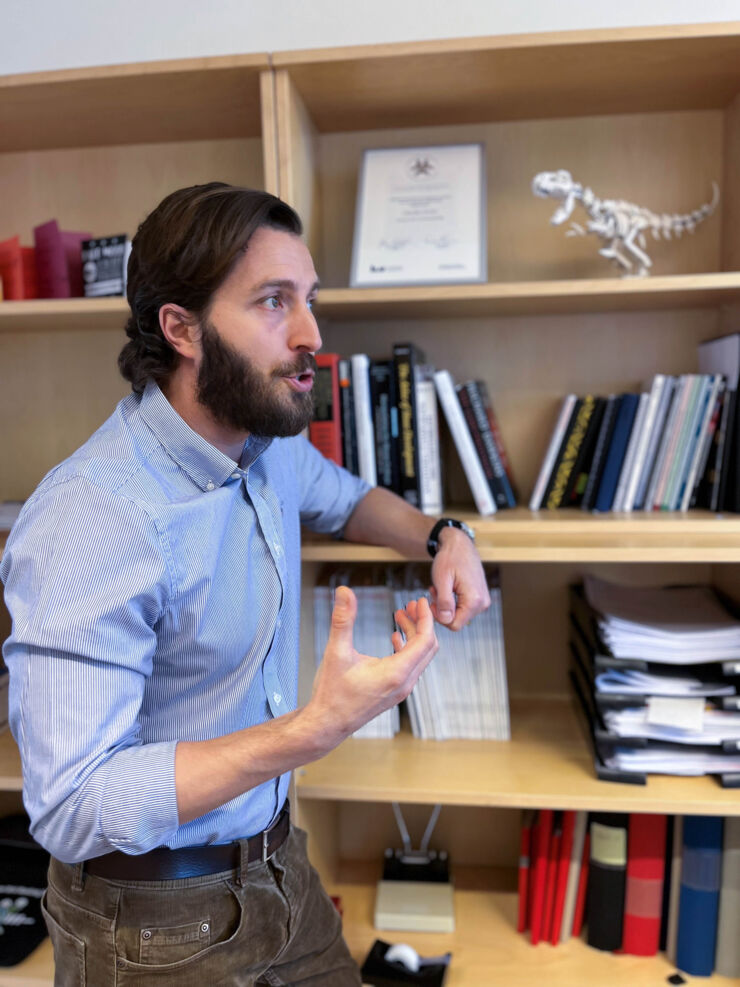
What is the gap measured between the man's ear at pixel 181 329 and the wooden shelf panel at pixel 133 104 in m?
0.52

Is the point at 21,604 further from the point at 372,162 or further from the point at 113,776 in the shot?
the point at 372,162

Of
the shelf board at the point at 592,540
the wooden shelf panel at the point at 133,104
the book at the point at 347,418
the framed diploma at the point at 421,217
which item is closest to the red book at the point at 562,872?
the shelf board at the point at 592,540

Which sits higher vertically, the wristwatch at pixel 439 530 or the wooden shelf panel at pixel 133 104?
the wooden shelf panel at pixel 133 104

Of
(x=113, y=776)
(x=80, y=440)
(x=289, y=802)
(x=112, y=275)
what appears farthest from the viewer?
(x=80, y=440)

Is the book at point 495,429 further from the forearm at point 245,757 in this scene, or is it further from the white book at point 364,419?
the forearm at point 245,757

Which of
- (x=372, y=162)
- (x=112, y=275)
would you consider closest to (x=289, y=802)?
(x=112, y=275)

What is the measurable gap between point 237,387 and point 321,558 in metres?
0.44

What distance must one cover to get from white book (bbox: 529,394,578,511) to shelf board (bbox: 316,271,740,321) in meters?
0.20

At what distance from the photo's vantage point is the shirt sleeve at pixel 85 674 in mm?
799

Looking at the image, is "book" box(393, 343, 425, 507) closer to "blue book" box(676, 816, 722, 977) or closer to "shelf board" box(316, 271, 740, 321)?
"shelf board" box(316, 271, 740, 321)

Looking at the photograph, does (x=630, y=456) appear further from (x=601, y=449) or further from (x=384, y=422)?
(x=384, y=422)

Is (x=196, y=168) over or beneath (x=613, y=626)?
over

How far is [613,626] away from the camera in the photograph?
144 centimetres

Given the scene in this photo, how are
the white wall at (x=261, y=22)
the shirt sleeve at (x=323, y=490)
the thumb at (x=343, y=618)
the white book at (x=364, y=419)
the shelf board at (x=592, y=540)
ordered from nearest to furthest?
1. the thumb at (x=343, y=618)
2. the shelf board at (x=592, y=540)
3. the shirt sleeve at (x=323, y=490)
4. the white book at (x=364, y=419)
5. the white wall at (x=261, y=22)
